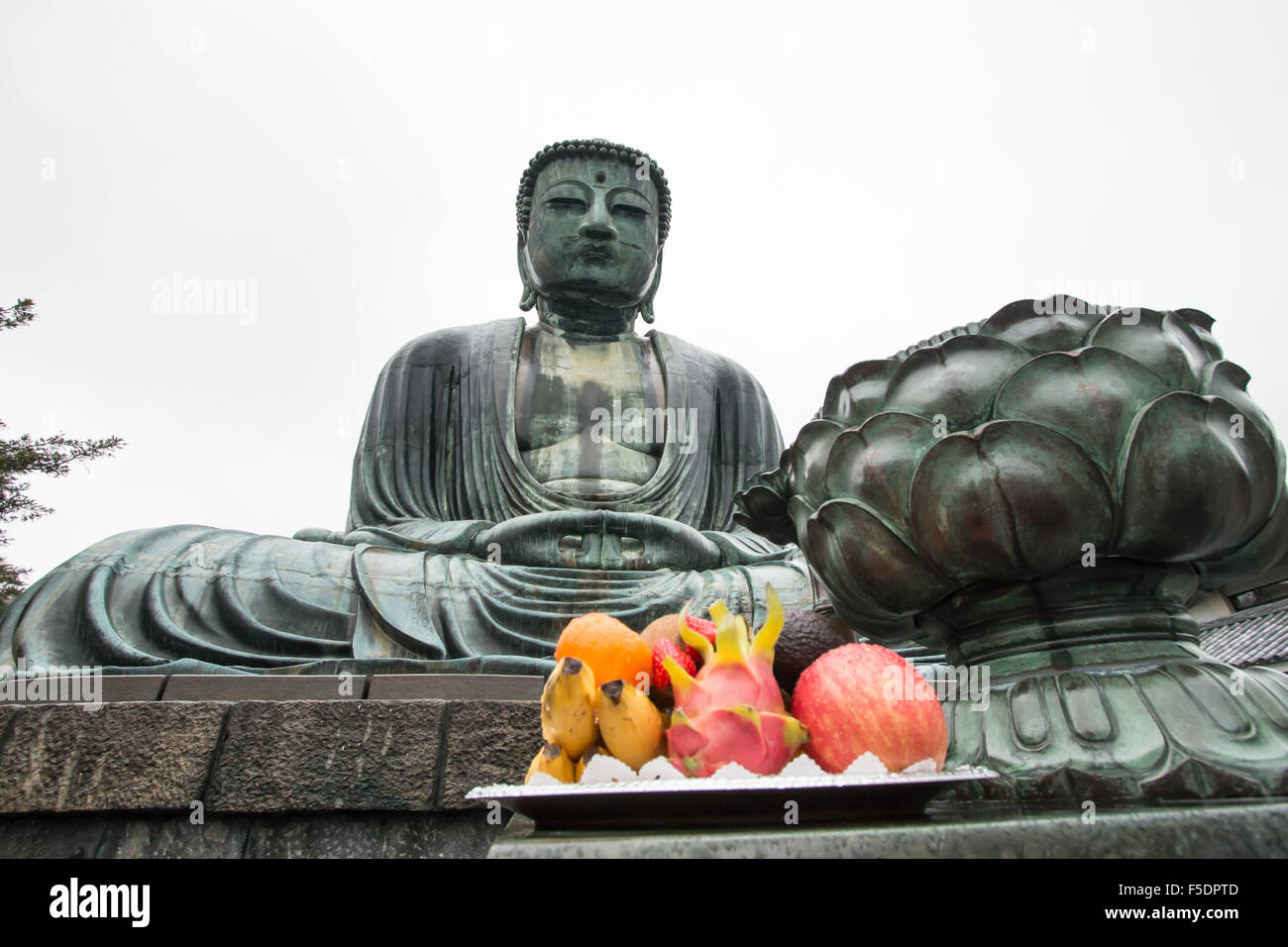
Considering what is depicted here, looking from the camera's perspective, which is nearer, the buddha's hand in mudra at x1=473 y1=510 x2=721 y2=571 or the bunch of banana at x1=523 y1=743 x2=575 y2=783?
the bunch of banana at x1=523 y1=743 x2=575 y2=783

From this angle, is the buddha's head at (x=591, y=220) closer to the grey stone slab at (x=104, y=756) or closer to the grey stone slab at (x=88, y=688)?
the grey stone slab at (x=88, y=688)

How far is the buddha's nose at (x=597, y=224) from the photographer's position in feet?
18.5

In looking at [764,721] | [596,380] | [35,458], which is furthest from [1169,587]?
[35,458]

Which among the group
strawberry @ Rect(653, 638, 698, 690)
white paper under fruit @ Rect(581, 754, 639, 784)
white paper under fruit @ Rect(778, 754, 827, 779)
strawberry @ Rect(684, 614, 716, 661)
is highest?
strawberry @ Rect(684, 614, 716, 661)

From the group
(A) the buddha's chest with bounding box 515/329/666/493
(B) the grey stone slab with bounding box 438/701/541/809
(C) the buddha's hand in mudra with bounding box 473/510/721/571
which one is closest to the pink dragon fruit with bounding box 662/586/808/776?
(B) the grey stone slab with bounding box 438/701/541/809

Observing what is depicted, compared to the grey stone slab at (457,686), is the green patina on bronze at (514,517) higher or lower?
higher

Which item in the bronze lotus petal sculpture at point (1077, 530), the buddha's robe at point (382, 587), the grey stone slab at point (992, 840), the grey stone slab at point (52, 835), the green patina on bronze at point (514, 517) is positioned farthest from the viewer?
the green patina on bronze at point (514, 517)

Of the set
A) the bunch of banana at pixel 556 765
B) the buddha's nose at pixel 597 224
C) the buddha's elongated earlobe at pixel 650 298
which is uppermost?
the buddha's nose at pixel 597 224

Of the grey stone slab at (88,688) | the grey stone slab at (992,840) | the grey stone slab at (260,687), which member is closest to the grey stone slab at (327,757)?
the grey stone slab at (260,687)

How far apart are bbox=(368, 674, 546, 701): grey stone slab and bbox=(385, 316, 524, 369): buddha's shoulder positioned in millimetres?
3094

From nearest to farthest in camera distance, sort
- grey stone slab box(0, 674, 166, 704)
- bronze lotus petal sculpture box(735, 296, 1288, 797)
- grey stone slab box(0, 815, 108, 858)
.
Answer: bronze lotus petal sculpture box(735, 296, 1288, 797), grey stone slab box(0, 815, 108, 858), grey stone slab box(0, 674, 166, 704)

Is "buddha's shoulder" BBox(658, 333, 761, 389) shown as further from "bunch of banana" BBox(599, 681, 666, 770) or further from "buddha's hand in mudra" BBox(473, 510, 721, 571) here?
"bunch of banana" BBox(599, 681, 666, 770)

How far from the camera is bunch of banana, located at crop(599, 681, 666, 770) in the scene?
1185 mm

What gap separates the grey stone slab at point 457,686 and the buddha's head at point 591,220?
138 inches
